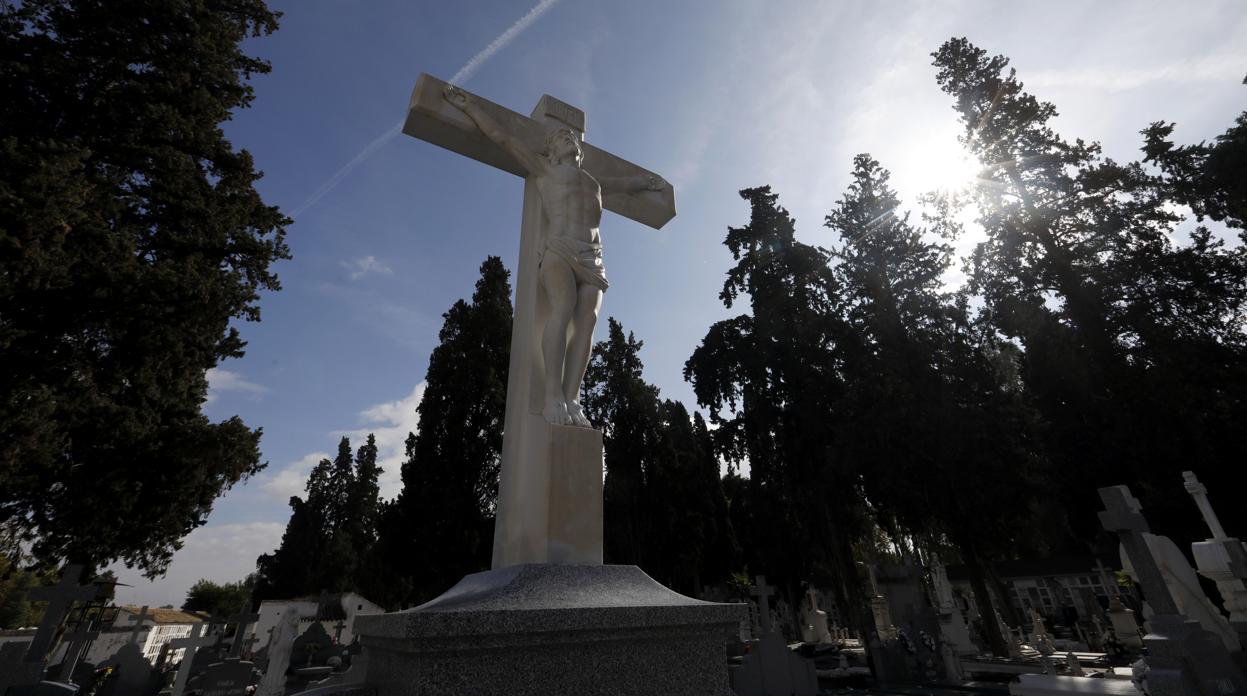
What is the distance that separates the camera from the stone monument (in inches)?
65.9

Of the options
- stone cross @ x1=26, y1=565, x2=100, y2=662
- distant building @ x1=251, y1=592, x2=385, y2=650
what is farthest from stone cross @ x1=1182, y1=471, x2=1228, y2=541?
distant building @ x1=251, y1=592, x2=385, y2=650

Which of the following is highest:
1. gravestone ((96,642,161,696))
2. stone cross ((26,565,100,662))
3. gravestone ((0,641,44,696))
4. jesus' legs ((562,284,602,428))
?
jesus' legs ((562,284,602,428))

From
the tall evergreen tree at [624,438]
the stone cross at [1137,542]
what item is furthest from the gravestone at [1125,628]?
the tall evergreen tree at [624,438]

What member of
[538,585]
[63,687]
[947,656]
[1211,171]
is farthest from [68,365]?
[1211,171]

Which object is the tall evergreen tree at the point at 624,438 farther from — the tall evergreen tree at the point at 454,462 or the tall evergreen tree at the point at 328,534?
the tall evergreen tree at the point at 328,534

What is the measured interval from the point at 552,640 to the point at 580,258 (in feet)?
6.78

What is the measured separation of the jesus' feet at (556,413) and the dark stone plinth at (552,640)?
83 cm

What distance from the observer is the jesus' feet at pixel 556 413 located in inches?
114

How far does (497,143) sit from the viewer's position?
381cm

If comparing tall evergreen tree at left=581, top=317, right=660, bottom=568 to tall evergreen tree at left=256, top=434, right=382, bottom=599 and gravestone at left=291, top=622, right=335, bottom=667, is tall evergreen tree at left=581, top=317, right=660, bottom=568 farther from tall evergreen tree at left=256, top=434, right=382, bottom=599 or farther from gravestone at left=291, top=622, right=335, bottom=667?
tall evergreen tree at left=256, top=434, right=382, bottom=599

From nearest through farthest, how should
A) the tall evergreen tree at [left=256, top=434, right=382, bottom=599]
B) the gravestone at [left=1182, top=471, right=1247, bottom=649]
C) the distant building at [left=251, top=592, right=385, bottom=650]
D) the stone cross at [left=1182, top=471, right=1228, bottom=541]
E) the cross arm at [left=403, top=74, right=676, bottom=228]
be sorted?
the cross arm at [left=403, top=74, right=676, bottom=228] < the gravestone at [left=1182, top=471, right=1247, bottom=649] < the stone cross at [left=1182, top=471, right=1228, bottom=541] < the distant building at [left=251, top=592, right=385, bottom=650] < the tall evergreen tree at [left=256, top=434, right=382, bottom=599]

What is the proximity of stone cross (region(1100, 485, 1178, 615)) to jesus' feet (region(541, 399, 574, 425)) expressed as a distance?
5.69m

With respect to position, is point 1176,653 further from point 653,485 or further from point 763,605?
point 653,485

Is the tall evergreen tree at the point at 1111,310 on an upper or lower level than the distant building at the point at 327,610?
upper
